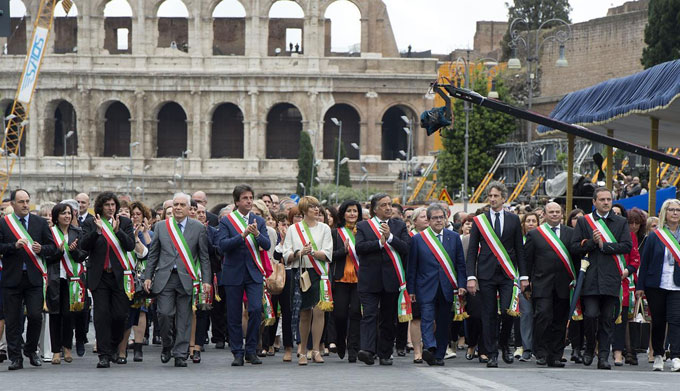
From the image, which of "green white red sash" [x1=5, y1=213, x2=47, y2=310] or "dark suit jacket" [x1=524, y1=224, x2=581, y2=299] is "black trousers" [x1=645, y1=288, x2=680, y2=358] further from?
"green white red sash" [x1=5, y1=213, x2=47, y2=310]

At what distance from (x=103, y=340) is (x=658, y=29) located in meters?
34.0

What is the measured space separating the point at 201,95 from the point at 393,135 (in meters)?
10.6

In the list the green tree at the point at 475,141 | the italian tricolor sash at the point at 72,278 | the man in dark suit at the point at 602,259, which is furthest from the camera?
the green tree at the point at 475,141

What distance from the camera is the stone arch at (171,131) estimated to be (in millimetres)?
75750

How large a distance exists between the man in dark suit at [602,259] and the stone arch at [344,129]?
A: 198ft

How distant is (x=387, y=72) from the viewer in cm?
7275

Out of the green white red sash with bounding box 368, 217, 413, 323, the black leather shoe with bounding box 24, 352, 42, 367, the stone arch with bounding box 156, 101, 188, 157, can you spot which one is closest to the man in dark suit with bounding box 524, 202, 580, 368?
the green white red sash with bounding box 368, 217, 413, 323

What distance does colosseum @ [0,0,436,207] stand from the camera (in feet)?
237

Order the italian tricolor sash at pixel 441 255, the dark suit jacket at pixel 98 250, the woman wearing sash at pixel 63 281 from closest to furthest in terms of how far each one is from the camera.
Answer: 1. the dark suit jacket at pixel 98 250
2. the italian tricolor sash at pixel 441 255
3. the woman wearing sash at pixel 63 281

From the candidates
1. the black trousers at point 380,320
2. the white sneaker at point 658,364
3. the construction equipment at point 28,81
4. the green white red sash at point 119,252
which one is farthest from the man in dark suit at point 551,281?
the construction equipment at point 28,81

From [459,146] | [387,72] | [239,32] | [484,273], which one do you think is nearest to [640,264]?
[484,273]

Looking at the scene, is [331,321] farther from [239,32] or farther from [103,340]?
[239,32]

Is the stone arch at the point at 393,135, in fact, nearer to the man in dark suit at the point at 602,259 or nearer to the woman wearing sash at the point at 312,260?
the woman wearing sash at the point at 312,260

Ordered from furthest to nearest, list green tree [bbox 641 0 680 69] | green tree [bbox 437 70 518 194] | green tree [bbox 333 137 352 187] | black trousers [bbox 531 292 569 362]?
green tree [bbox 333 137 352 187] < green tree [bbox 437 70 518 194] < green tree [bbox 641 0 680 69] < black trousers [bbox 531 292 569 362]
